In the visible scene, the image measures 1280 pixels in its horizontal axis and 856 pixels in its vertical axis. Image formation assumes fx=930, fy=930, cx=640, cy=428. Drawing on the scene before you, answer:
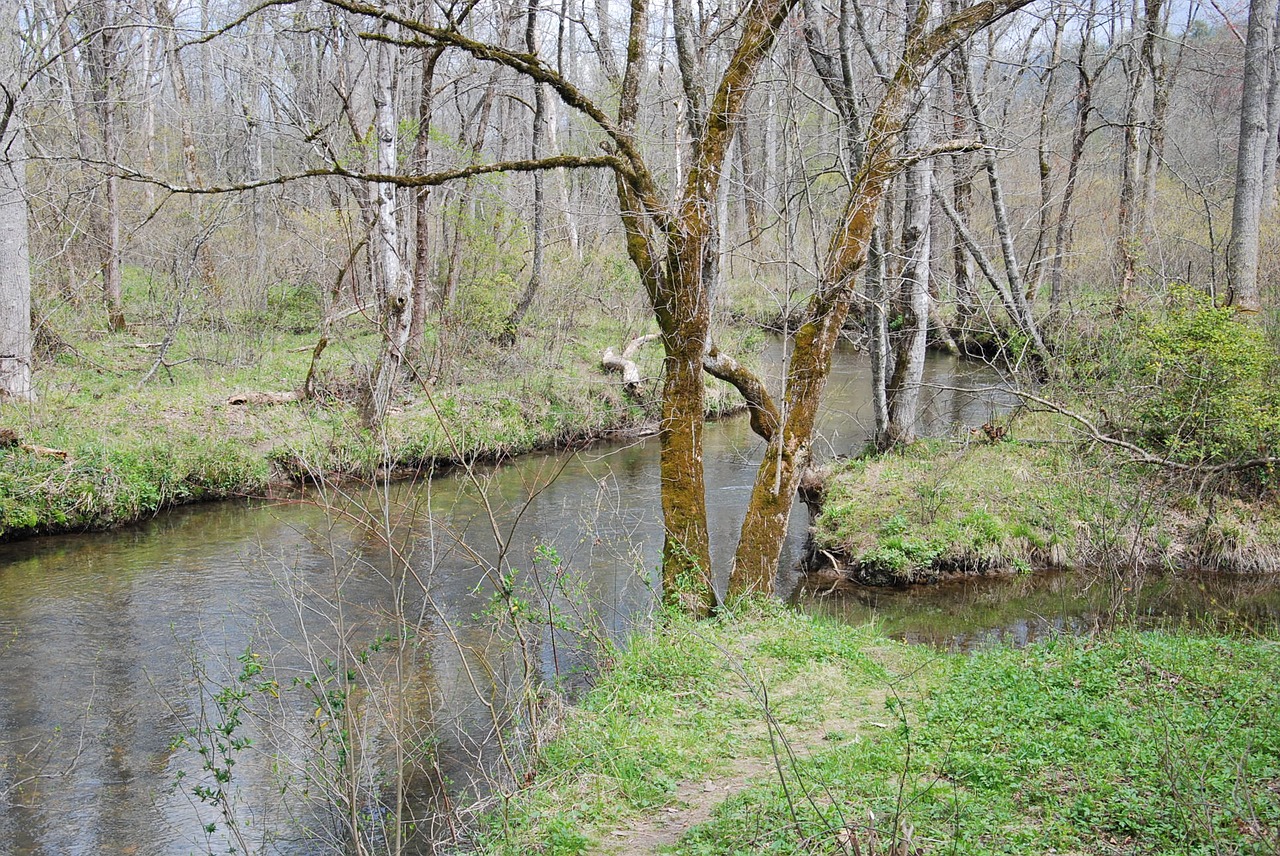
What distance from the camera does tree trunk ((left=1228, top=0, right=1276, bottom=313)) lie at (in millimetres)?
11977

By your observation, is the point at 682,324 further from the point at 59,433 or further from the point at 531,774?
the point at 59,433

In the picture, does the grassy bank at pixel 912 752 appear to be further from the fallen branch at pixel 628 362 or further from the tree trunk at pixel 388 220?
the fallen branch at pixel 628 362

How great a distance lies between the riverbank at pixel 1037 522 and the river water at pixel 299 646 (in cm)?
46

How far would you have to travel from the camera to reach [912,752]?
4.83 m

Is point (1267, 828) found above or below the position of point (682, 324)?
below

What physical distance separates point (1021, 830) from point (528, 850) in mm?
2222

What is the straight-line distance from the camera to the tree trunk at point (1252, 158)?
12.0 meters

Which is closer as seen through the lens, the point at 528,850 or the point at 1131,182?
the point at 528,850

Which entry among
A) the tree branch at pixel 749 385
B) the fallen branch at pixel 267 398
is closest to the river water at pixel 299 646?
the tree branch at pixel 749 385

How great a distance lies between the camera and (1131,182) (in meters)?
15.8

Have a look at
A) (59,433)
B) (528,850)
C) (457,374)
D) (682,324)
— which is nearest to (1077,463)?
(682,324)

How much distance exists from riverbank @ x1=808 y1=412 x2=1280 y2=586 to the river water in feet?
1.51

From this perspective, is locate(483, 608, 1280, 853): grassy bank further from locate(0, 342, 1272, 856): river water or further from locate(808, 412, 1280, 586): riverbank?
locate(808, 412, 1280, 586): riverbank

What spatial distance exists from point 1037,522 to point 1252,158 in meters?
6.02
